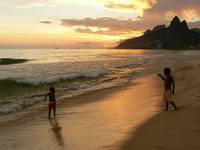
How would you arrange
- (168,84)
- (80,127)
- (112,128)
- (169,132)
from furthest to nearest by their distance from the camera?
(168,84) < (80,127) < (112,128) < (169,132)

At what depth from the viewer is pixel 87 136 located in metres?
10.9

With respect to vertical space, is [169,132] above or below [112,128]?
above

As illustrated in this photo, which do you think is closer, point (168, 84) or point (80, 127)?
point (80, 127)

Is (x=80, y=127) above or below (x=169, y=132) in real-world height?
below

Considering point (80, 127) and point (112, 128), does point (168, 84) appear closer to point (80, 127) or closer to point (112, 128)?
point (112, 128)

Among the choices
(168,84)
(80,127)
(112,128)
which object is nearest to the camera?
(112,128)

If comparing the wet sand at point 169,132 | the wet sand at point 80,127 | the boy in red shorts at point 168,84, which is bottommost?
the wet sand at point 80,127

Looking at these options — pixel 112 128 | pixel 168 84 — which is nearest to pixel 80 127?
pixel 112 128

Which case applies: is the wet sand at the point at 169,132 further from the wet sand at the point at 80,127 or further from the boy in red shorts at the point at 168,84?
the boy in red shorts at the point at 168,84

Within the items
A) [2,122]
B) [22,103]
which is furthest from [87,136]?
[22,103]

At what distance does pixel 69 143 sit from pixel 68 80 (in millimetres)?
24207

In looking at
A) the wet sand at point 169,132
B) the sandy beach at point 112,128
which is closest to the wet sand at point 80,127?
the sandy beach at point 112,128

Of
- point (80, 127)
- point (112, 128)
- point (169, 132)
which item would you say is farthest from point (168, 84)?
point (169, 132)

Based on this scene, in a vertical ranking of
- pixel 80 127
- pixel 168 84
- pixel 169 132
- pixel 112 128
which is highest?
pixel 168 84
